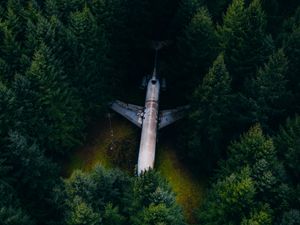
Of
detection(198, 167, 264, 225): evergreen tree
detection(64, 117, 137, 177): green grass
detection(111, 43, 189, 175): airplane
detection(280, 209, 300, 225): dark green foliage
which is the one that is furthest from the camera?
detection(64, 117, 137, 177): green grass

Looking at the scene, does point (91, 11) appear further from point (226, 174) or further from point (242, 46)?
point (226, 174)

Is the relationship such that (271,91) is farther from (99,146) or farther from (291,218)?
(99,146)

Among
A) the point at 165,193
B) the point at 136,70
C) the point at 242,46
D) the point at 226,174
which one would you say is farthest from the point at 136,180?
the point at 136,70

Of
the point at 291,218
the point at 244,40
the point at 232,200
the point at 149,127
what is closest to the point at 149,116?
the point at 149,127

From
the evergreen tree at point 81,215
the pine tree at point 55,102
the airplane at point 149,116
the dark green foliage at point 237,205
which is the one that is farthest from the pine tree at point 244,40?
the evergreen tree at point 81,215

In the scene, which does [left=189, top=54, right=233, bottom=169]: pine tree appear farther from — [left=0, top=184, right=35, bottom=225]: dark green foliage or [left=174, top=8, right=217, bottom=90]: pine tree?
[left=0, top=184, right=35, bottom=225]: dark green foliage

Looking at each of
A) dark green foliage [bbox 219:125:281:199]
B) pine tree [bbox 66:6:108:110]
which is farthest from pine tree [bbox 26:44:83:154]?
dark green foliage [bbox 219:125:281:199]
